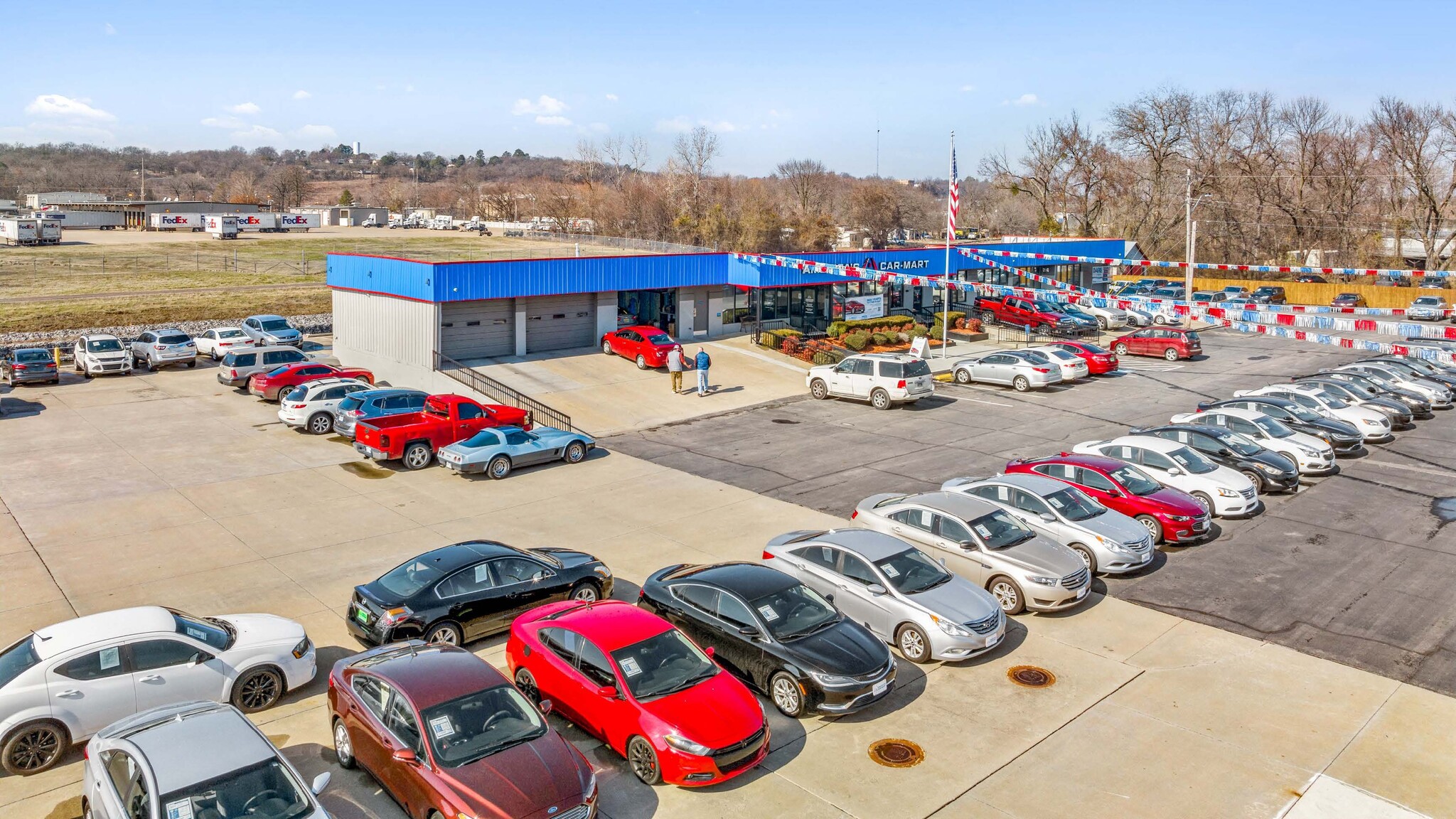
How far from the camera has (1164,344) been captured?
40.6 metres

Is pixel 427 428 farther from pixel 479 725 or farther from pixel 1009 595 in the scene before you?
pixel 479 725

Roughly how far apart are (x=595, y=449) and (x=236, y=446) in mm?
8876

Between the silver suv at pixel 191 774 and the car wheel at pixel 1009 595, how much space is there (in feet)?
31.3

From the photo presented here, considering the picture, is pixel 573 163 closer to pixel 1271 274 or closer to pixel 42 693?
pixel 1271 274

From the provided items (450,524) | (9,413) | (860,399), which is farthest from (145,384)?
(860,399)

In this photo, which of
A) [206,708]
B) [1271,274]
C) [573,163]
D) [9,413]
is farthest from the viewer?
[573,163]

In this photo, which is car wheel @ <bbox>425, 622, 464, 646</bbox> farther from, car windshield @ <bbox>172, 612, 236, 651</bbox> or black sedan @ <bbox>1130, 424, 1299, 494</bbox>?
black sedan @ <bbox>1130, 424, 1299, 494</bbox>

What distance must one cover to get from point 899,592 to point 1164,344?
105 ft

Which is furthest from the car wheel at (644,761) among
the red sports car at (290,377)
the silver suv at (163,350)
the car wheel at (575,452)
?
the silver suv at (163,350)

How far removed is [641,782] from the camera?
9.86 m

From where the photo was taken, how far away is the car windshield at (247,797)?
293 inches

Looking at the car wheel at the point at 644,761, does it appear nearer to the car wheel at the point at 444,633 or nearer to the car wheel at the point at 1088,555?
the car wheel at the point at 444,633

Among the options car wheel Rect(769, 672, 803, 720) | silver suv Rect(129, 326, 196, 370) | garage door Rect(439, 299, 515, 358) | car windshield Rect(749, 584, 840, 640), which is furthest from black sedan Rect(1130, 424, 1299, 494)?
silver suv Rect(129, 326, 196, 370)

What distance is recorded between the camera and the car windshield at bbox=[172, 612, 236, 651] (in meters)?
11.2
